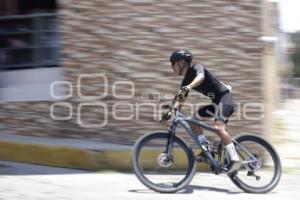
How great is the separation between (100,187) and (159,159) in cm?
82

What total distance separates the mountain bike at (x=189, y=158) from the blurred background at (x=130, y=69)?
1.22 m

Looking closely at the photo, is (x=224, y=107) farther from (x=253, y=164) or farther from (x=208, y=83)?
(x=253, y=164)

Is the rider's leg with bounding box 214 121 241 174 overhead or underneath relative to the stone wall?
underneath

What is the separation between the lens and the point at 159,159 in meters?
6.68

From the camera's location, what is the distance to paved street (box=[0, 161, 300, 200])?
21.3 feet

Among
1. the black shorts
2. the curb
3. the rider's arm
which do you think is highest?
the rider's arm

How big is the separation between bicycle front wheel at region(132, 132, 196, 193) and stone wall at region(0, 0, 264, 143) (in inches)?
61.4

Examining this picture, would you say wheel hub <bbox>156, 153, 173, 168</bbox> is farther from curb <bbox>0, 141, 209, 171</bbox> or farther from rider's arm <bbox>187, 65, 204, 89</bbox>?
curb <bbox>0, 141, 209, 171</bbox>

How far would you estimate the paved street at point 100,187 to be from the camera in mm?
6500

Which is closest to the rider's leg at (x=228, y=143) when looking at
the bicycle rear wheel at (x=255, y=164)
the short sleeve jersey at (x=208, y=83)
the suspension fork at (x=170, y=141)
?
the bicycle rear wheel at (x=255, y=164)

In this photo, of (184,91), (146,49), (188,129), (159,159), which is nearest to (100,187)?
(159,159)

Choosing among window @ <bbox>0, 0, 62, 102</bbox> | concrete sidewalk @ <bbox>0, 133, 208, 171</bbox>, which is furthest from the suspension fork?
window @ <bbox>0, 0, 62, 102</bbox>

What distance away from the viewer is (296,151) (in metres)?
9.86

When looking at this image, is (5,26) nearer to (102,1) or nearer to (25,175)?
(102,1)
